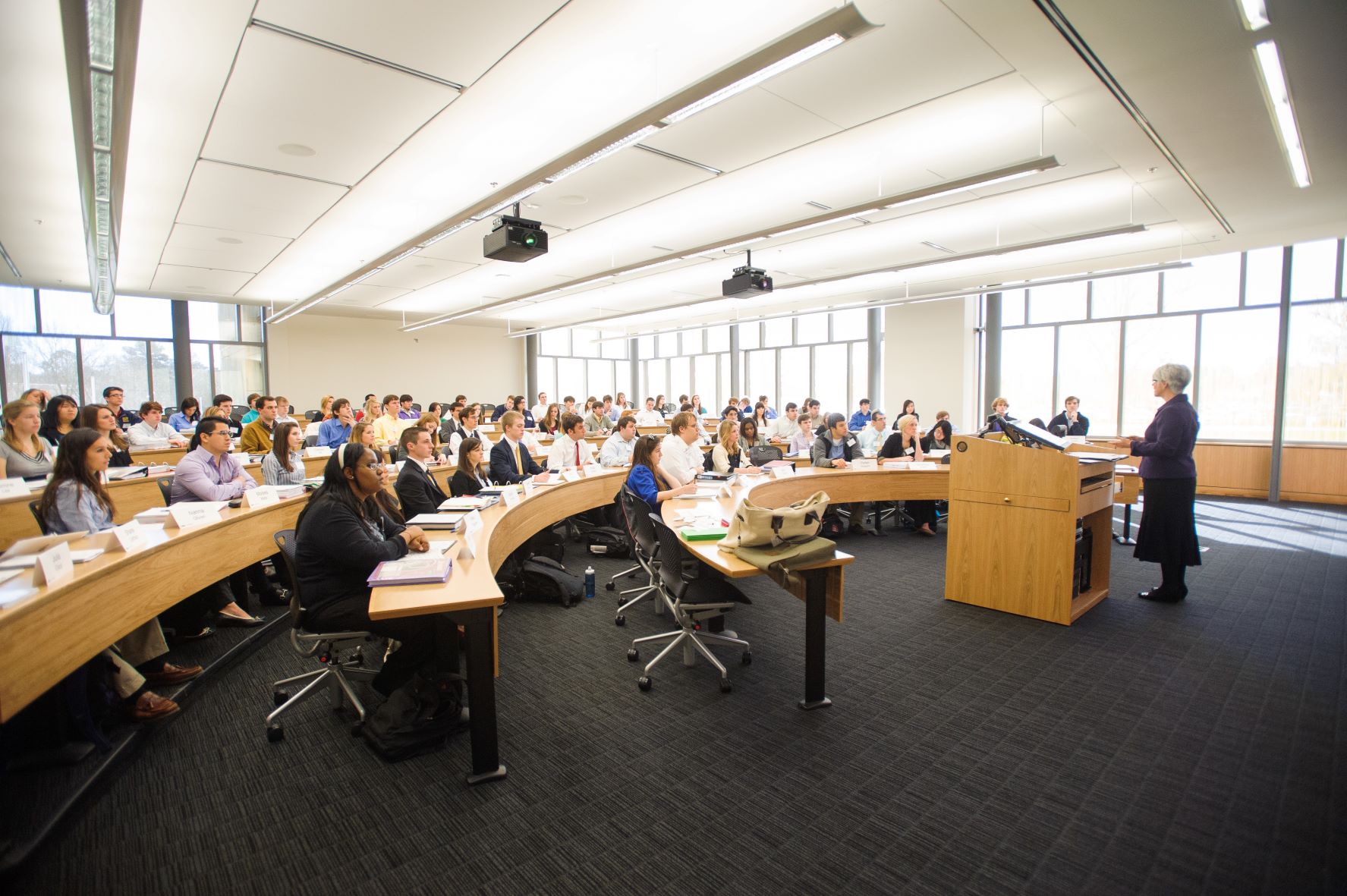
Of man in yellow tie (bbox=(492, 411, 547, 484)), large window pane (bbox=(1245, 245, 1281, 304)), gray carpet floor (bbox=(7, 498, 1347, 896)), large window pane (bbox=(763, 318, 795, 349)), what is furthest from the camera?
large window pane (bbox=(763, 318, 795, 349))

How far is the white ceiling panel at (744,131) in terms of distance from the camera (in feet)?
13.5

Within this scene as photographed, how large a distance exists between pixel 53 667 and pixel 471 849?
1441 millimetres

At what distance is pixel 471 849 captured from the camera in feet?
6.46

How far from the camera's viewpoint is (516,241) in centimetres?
557

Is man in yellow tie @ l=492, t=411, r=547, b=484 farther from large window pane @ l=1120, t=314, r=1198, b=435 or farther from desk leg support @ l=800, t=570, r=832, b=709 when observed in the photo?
large window pane @ l=1120, t=314, r=1198, b=435

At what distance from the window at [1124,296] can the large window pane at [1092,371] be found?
0.69ft

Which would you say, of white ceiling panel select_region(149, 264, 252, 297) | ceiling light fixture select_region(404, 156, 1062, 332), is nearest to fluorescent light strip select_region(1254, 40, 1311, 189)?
ceiling light fixture select_region(404, 156, 1062, 332)

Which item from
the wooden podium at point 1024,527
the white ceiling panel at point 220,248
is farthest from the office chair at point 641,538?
the white ceiling panel at point 220,248

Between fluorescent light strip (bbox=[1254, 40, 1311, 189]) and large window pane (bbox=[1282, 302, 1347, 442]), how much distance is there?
12.7 ft

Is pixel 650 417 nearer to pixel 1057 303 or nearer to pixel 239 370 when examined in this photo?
pixel 1057 303

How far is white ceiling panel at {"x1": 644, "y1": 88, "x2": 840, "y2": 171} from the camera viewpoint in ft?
13.5

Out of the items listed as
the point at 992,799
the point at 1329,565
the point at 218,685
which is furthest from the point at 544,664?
the point at 1329,565

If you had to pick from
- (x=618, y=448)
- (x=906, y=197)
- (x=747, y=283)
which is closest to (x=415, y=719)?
(x=618, y=448)

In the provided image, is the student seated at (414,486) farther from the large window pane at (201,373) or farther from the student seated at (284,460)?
the large window pane at (201,373)
